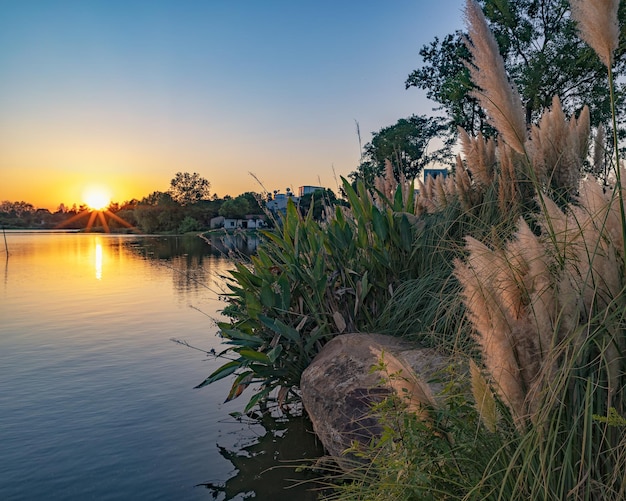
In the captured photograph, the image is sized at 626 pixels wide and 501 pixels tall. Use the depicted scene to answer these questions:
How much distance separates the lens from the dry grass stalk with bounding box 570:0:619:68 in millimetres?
1997

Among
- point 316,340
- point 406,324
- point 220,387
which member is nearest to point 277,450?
point 316,340

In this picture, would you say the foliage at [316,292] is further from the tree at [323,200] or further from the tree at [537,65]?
the tree at [537,65]

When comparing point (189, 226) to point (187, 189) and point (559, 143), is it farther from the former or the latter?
point (559, 143)

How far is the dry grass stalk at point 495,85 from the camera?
7.38 feet

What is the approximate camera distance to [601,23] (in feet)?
6.66

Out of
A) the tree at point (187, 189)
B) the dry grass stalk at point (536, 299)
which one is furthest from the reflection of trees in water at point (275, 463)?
the tree at point (187, 189)

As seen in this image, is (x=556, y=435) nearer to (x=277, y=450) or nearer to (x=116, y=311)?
(x=277, y=450)

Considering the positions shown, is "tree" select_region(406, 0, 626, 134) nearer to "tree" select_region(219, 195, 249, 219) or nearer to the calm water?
the calm water

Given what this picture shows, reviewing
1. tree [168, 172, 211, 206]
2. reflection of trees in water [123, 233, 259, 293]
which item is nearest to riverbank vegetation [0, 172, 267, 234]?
tree [168, 172, 211, 206]

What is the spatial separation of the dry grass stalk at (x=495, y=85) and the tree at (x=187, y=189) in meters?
156

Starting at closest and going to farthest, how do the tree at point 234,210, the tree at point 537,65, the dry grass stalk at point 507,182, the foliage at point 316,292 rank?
the dry grass stalk at point 507,182 < the foliage at point 316,292 < the tree at point 537,65 < the tree at point 234,210

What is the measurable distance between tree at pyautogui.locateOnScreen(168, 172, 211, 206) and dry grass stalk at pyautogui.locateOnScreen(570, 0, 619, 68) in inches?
6159

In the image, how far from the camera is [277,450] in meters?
4.59

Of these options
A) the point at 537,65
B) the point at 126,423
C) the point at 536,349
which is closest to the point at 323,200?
the point at 126,423
